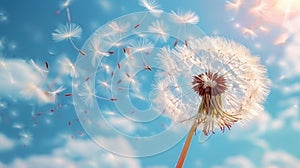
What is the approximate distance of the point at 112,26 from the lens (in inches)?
344

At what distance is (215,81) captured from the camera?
8.29 m

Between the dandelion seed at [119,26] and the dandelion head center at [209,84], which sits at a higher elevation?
the dandelion seed at [119,26]

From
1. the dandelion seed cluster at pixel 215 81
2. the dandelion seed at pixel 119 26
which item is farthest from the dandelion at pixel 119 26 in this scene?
the dandelion seed cluster at pixel 215 81

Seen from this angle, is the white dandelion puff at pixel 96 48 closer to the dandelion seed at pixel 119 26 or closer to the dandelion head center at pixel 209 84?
the dandelion seed at pixel 119 26

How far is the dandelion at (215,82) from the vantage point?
8211mm

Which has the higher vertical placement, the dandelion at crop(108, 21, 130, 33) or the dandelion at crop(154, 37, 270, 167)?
the dandelion at crop(108, 21, 130, 33)

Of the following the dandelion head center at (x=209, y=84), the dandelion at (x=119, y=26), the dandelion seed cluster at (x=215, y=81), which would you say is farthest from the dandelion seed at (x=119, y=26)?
the dandelion head center at (x=209, y=84)

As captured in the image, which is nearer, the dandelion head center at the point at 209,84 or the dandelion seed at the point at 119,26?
the dandelion head center at the point at 209,84

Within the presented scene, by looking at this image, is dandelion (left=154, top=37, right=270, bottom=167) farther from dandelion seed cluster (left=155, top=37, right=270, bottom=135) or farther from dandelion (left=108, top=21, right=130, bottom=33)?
dandelion (left=108, top=21, right=130, bottom=33)

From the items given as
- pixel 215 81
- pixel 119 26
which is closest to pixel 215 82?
pixel 215 81

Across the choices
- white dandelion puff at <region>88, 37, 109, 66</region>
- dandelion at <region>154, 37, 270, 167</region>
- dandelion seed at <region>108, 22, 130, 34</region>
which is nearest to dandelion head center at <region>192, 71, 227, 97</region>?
dandelion at <region>154, 37, 270, 167</region>

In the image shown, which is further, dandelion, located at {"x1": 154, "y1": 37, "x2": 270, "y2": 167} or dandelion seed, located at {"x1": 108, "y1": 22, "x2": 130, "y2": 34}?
dandelion seed, located at {"x1": 108, "y1": 22, "x2": 130, "y2": 34}

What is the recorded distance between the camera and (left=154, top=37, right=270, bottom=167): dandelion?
26.9 ft

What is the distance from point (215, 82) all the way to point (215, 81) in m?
0.02
